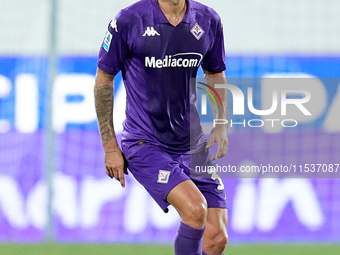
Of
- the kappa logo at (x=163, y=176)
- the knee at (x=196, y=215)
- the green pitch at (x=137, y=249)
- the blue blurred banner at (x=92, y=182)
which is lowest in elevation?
the green pitch at (x=137, y=249)

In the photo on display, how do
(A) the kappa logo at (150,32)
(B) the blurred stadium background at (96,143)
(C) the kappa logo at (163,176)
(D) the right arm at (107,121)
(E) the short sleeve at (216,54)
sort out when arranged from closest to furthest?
(C) the kappa logo at (163,176)
(A) the kappa logo at (150,32)
(D) the right arm at (107,121)
(E) the short sleeve at (216,54)
(B) the blurred stadium background at (96,143)

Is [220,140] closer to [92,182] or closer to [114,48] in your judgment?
[114,48]

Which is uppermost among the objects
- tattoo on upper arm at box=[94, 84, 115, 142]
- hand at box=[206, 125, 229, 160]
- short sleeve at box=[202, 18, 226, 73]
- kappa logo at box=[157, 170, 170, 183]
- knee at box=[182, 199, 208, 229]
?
short sleeve at box=[202, 18, 226, 73]

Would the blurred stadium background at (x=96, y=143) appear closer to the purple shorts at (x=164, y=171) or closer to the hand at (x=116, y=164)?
the purple shorts at (x=164, y=171)

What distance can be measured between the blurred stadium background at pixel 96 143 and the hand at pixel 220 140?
2995 mm

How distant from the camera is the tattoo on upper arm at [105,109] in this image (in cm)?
455

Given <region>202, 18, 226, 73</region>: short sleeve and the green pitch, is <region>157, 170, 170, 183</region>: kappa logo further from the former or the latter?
the green pitch

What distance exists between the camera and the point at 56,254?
7035 mm

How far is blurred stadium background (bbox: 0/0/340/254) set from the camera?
7.82 metres

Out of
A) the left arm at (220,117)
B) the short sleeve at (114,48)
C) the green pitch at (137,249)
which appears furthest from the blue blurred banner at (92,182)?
the short sleeve at (114,48)

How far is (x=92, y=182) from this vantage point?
788 centimetres

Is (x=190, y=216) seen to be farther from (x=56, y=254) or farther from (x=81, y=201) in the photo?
(x=81, y=201)

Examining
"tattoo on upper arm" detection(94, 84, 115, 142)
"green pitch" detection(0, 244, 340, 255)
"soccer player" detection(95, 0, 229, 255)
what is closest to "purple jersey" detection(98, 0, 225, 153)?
"soccer player" detection(95, 0, 229, 255)

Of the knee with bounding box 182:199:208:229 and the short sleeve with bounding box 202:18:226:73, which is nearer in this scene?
the knee with bounding box 182:199:208:229
